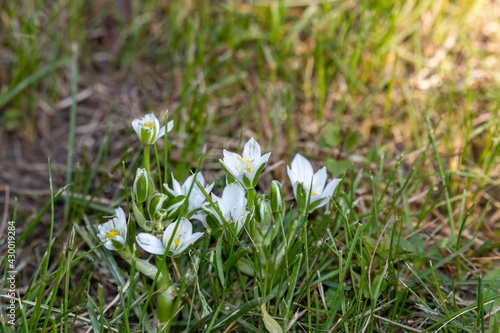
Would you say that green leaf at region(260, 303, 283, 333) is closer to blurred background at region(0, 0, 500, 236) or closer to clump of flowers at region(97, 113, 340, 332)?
clump of flowers at region(97, 113, 340, 332)

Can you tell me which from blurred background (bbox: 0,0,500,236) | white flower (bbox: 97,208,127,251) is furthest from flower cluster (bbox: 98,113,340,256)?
blurred background (bbox: 0,0,500,236)

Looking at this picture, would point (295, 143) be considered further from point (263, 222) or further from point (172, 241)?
point (172, 241)

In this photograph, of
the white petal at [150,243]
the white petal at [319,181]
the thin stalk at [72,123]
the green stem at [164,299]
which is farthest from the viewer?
the thin stalk at [72,123]

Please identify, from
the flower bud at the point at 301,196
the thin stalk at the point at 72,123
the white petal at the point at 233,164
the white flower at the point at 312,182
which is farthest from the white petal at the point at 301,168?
the thin stalk at the point at 72,123

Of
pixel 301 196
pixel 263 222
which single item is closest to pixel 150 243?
pixel 263 222

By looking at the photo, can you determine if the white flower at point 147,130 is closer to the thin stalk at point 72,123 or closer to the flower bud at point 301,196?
the flower bud at point 301,196
